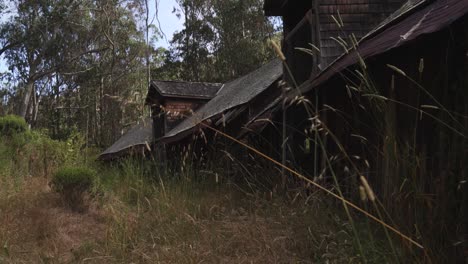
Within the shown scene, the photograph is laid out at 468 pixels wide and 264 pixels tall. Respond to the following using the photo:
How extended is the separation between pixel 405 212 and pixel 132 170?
204 inches

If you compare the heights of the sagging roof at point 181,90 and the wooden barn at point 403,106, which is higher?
the sagging roof at point 181,90

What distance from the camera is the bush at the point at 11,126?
13.6m

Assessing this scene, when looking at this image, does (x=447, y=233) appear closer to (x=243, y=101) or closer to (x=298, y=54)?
(x=298, y=54)

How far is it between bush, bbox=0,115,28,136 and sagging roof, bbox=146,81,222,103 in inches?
222

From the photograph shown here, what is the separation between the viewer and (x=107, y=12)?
31.6 metres

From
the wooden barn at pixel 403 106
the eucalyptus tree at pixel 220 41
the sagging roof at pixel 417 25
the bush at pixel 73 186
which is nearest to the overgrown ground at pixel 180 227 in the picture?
the bush at pixel 73 186

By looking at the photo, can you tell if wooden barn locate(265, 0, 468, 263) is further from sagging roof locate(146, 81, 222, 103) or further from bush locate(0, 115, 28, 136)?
sagging roof locate(146, 81, 222, 103)

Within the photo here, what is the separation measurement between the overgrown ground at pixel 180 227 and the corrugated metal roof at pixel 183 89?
10513 mm

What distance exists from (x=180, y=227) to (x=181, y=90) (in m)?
14.8

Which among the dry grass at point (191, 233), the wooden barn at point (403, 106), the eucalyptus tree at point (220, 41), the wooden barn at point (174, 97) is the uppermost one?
the eucalyptus tree at point (220, 41)

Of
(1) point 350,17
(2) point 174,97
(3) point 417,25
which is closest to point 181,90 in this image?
(2) point 174,97

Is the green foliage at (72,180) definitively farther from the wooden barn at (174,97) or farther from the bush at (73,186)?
the wooden barn at (174,97)

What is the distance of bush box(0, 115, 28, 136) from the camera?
535 inches

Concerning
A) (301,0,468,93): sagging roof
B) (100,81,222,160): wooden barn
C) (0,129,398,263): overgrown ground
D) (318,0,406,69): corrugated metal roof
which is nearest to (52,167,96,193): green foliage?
(0,129,398,263): overgrown ground
